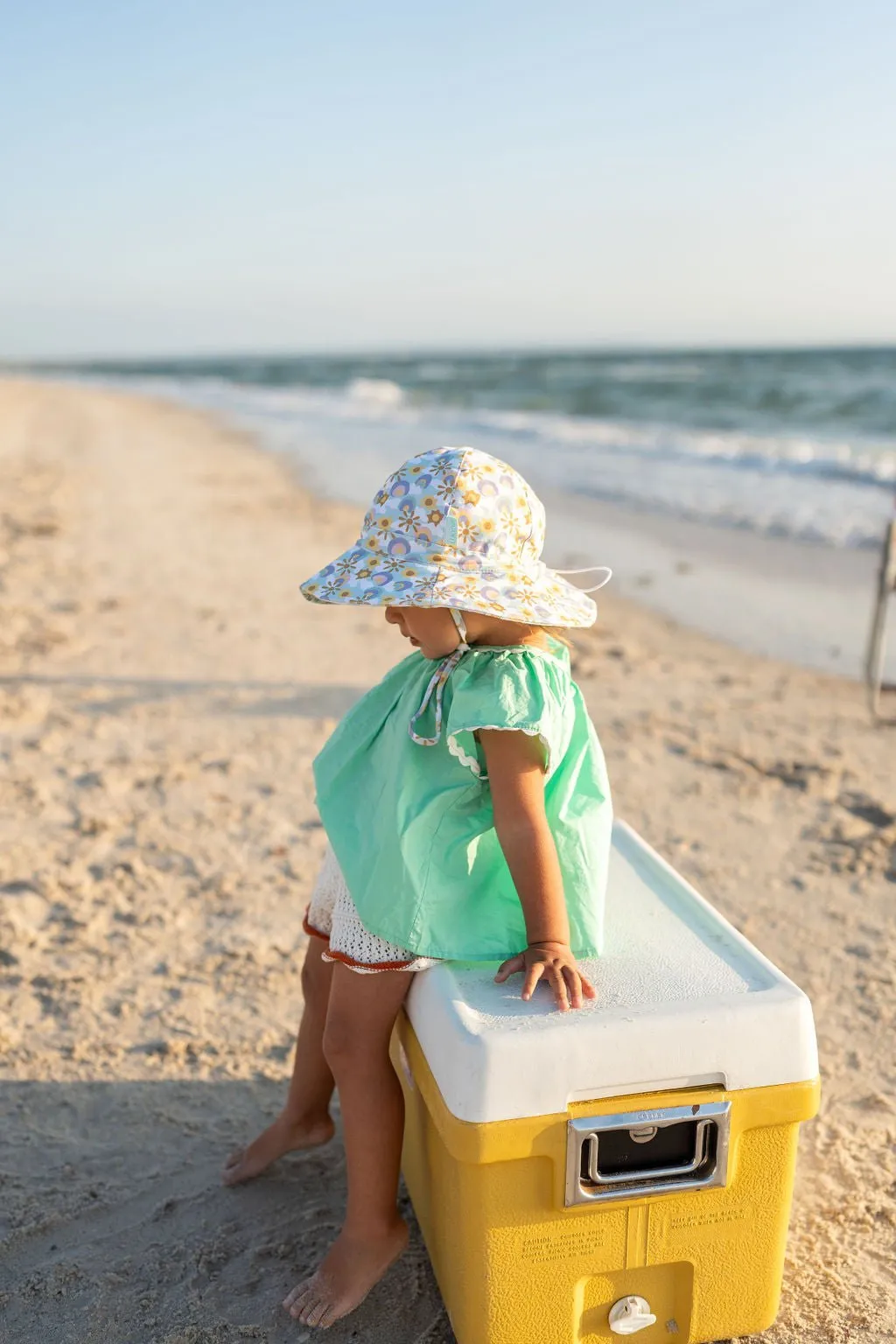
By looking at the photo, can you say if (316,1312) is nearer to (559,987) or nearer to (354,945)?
(354,945)

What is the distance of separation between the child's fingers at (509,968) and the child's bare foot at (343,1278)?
52cm

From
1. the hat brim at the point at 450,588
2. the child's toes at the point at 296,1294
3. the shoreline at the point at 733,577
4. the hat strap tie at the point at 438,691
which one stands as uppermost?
the hat brim at the point at 450,588

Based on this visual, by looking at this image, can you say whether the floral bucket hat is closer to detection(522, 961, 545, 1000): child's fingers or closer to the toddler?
the toddler

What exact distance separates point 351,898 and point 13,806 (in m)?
2.11

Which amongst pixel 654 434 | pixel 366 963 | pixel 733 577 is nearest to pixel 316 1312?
pixel 366 963

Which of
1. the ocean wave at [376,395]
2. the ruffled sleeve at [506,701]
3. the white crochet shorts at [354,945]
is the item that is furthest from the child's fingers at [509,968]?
the ocean wave at [376,395]

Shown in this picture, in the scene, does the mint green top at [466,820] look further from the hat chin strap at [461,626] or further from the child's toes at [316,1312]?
the child's toes at [316,1312]

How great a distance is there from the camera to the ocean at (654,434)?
1007cm

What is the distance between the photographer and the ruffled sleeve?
168 cm

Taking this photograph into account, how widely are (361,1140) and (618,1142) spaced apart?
17.6 inches

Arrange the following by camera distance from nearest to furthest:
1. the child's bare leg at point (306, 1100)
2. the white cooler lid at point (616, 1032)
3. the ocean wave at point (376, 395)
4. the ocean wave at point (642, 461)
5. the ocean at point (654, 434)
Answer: the white cooler lid at point (616, 1032) → the child's bare leg at point (306, 1100) → the ocean wave at point (642, 461) → the ocean at point (654, 434) → the ocean wave at point (376, 395)

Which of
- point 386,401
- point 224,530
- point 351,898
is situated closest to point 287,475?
point 224,530

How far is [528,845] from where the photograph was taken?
168cm

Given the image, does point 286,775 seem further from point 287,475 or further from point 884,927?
point 287,475
